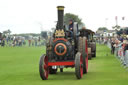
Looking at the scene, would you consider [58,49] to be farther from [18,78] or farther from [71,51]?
[18,78]

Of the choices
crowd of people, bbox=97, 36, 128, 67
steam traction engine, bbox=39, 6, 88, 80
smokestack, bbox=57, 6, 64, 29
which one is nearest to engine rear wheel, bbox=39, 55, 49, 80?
steam traction engine, bbox=39, 6, 88, 80

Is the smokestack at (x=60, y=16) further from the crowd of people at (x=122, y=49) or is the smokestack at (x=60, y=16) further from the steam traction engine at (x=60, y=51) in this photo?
the crowd of people at (x=122, y=49)

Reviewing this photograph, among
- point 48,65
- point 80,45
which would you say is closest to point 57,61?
point 48,65

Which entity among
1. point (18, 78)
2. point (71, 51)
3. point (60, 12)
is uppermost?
point (60, 12)

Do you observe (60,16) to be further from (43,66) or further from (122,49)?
(122,49)

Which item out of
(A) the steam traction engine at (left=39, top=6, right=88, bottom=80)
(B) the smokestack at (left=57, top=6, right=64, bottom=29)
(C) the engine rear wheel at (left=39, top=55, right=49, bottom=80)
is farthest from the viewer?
(B) the smokestack at (left=57, top=6, right=64, bottom=29)

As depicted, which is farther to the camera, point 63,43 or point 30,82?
point 63,43

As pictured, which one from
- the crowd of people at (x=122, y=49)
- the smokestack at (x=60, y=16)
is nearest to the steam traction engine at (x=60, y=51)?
the smokestack at (x=60, y=16)

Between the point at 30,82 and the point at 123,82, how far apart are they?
3.14 metres

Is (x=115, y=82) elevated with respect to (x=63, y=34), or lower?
lower

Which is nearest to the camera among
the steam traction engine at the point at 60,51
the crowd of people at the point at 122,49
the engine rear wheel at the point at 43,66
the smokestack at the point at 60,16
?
the engine rear wheel at the point at 43,66

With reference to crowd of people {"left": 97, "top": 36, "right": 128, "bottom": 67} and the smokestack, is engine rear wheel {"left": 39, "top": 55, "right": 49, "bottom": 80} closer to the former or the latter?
the smokestack

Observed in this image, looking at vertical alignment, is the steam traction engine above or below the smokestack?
below

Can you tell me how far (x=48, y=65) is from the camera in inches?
581
